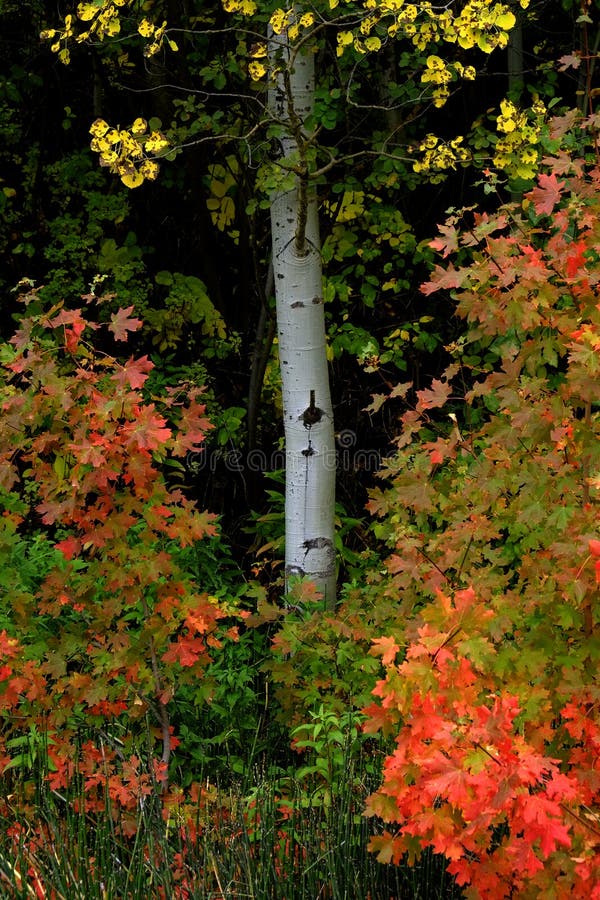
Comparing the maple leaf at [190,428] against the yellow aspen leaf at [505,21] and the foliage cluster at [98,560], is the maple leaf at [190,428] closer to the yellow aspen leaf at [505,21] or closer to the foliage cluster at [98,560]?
the foliage cluster at [98,560]

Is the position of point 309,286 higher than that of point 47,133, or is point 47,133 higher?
point 47,133

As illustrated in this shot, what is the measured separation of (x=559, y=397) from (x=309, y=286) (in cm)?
214

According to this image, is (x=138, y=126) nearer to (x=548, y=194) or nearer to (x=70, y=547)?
(x=70, y=547)

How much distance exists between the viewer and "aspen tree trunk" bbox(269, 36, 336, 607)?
433cm

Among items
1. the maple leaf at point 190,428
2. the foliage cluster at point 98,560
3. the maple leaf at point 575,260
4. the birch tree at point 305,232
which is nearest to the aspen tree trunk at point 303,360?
the birch tree at point 305,232

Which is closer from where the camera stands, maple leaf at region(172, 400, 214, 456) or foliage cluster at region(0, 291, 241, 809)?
foliage cluster at region(0, 291, 241, 809)

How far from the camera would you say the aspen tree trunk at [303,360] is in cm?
433

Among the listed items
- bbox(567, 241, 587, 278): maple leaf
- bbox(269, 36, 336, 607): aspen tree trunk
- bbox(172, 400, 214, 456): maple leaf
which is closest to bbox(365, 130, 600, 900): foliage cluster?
bbox(567, 241, 587, 278): maple leaf

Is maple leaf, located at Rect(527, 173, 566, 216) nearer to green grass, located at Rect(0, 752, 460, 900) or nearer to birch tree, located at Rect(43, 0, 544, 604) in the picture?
birch tree, located at Rect(43, 0, 544, 604)

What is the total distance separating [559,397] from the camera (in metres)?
2.44

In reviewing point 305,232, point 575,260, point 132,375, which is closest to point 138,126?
point 305,232

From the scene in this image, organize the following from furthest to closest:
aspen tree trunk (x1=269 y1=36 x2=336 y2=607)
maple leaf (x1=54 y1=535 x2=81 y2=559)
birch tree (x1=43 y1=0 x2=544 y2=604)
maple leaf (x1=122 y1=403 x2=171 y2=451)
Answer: aspen tree trunk (x1=269 y1=36 x2=336 y2=607) → birch tree (x1=43 y1=0 x2=544 y2=604) → maple leaf (x1=54 y1=535 x2=81 y2=559) → maple leaf (x1=122 y1=403 x2=171 y2=451)

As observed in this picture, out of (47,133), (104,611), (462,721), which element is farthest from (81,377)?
(47,133)

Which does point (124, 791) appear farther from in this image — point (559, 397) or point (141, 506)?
point (559, 397)
